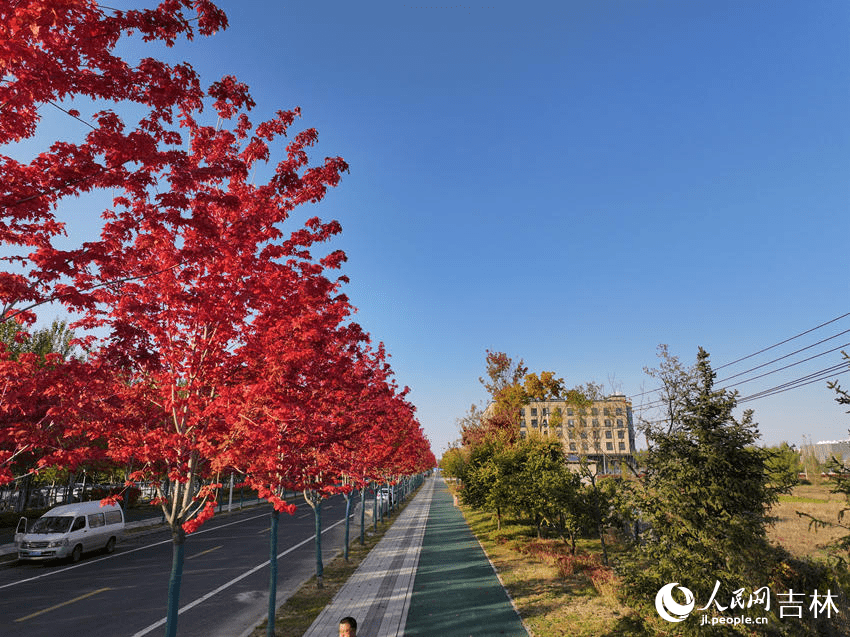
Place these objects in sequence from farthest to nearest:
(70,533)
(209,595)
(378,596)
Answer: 1. (70,533)
2. (209,595)
3. (378,596)

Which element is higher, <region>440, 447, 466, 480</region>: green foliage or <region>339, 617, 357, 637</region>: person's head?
<region>339, 617, 357, 637</region>: person's head

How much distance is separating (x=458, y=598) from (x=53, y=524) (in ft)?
58.2

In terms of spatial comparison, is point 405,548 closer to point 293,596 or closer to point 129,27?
point 293,596

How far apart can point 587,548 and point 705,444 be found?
49.1 feet

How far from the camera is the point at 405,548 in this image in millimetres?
20953

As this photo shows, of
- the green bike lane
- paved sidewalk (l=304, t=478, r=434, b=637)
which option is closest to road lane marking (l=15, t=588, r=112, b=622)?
paved sidewalk (l=304, t=478, r=434, b=637)

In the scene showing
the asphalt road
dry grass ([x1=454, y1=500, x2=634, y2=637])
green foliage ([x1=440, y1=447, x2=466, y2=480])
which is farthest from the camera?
green foliage ([x1=440, y1=447, x2=466, y2=480])

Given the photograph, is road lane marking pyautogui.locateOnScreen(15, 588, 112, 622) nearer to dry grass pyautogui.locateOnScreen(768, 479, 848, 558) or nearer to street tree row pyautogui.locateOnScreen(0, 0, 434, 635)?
street tree row pyautogui.locateOnScreen(0, 0, 434, 635)

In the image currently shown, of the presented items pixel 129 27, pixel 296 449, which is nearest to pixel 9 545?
pixel 296 449

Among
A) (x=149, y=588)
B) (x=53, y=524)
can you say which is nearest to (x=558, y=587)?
(x=149, y=588)

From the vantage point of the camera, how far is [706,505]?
29.2 feet

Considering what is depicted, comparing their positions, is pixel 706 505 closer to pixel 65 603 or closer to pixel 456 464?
pixel 65 603

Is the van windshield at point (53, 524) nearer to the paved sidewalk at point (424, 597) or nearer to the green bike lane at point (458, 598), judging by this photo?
the paved sidewalk at point (424, 597)

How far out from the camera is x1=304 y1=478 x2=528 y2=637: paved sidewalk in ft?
34.6
